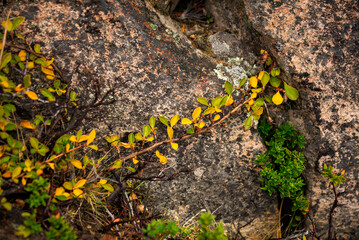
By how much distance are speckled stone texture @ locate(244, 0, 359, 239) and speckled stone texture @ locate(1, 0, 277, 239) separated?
22.4 inches

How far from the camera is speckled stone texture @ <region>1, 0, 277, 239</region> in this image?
88.7 inches

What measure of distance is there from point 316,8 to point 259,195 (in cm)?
185

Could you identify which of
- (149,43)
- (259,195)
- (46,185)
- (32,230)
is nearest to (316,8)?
(149,43)

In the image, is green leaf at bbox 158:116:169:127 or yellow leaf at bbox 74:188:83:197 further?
green leaf at bbox 158:116:169:127

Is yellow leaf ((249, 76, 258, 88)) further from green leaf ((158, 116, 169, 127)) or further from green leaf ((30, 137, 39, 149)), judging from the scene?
green leaf ((30, 137, 39, 149))

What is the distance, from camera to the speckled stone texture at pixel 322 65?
2.49 metres

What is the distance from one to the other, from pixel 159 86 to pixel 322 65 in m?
1.51

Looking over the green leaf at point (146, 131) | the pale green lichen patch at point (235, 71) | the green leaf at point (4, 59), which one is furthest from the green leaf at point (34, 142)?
the pale green lichen patch at point (235, 71)

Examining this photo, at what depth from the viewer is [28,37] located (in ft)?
7.09

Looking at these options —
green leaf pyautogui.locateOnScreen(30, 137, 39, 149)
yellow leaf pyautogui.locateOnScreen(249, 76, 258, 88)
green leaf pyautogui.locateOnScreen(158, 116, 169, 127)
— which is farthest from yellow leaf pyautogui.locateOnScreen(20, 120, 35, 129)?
yellow leaf pyautogui.locateOnScreen(249, 76, 258, 88)

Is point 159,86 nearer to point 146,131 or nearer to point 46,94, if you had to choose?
point 146,131

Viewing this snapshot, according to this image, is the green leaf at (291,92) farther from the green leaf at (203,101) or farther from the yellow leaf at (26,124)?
the yellow leaf at (26,124)

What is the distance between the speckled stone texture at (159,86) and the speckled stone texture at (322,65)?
1.87 feet

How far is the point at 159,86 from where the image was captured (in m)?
2.43
